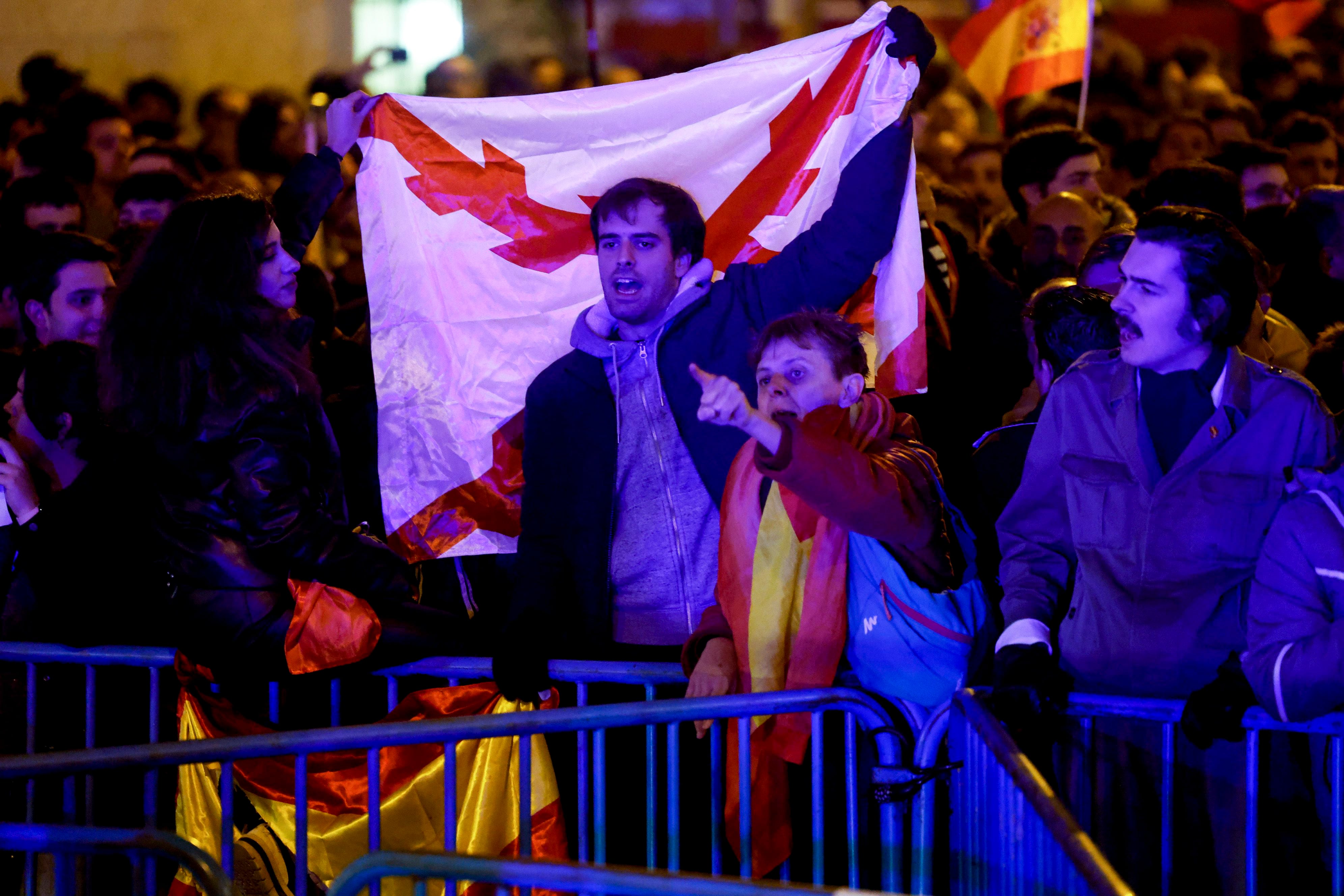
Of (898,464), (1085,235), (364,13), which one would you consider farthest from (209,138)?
(898,464)

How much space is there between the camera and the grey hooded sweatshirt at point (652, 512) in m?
3.98

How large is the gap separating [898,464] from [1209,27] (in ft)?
54.1

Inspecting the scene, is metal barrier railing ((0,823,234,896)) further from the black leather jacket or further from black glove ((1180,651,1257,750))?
black glove ((1180,651,1257,750))

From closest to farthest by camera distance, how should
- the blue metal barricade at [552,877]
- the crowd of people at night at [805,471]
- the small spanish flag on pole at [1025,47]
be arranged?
the blue metal barricade at [552,877] → the crowd of people at night at [805,471] → the small spanish flag on pole at [1025,47]

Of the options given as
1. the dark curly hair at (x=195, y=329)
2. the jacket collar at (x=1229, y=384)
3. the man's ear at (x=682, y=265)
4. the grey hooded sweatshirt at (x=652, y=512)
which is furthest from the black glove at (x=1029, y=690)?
the dark curly hair at (x=195, y=329)

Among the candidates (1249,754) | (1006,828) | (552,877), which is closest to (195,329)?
(552,877)

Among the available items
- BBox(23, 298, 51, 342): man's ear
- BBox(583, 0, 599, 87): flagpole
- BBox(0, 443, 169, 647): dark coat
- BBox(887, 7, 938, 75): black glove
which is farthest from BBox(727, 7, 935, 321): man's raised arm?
BBox(23, 298, 51, 342): man's ear

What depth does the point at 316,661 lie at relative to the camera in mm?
3865

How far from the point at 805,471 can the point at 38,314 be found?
117 inches

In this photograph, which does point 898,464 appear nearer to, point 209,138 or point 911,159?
point 911,159

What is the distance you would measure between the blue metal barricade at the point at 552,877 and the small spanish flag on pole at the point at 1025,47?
17.8 feet

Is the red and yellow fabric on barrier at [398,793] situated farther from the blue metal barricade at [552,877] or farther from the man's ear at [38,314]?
the man's ear at [38,314]

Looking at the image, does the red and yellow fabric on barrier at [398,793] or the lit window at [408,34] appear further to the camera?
the lit window at [408,34]

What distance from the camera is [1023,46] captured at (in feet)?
24.3
